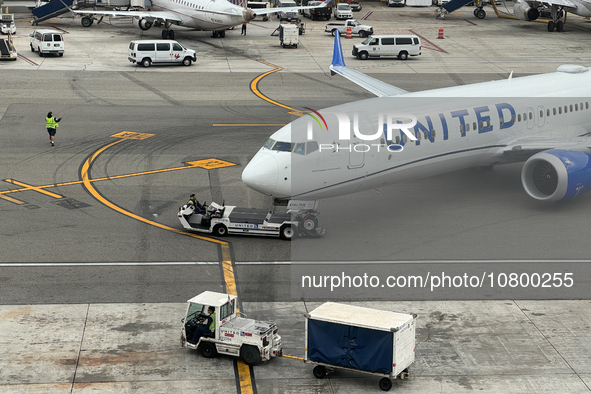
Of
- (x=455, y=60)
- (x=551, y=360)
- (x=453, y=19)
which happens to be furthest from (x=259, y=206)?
(x=453, y=19)

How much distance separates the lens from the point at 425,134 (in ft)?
103

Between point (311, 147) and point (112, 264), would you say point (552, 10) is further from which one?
point (112, 264)

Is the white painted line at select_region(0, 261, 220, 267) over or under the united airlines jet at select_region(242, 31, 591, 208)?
under

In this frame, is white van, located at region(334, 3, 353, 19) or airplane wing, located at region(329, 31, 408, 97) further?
white van, located at region(334, 3, 353, 19)

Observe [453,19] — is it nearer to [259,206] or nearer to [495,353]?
[259,206]

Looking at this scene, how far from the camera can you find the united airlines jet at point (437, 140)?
29.0 metres

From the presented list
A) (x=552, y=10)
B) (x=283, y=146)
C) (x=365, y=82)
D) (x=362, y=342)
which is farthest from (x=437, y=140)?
(x=552, y=10)

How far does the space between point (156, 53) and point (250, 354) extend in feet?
163

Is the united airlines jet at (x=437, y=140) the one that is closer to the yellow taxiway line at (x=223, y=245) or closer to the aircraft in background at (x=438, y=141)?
the aircraft in background at (x=438, y=141)

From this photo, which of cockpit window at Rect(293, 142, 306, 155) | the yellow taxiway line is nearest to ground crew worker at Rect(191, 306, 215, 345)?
the yellow taxiway line

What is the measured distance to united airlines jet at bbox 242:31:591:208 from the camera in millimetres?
29000

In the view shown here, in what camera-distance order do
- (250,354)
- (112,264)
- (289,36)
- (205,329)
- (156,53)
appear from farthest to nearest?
(289,36) → (156,53) → (112,264) → (205,329) → (250,354)

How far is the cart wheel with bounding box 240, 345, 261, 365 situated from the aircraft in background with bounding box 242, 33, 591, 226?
8.92 metres

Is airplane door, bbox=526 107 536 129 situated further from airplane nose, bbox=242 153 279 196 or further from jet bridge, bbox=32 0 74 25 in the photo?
jet bridge, bbox=32 0 74 25
